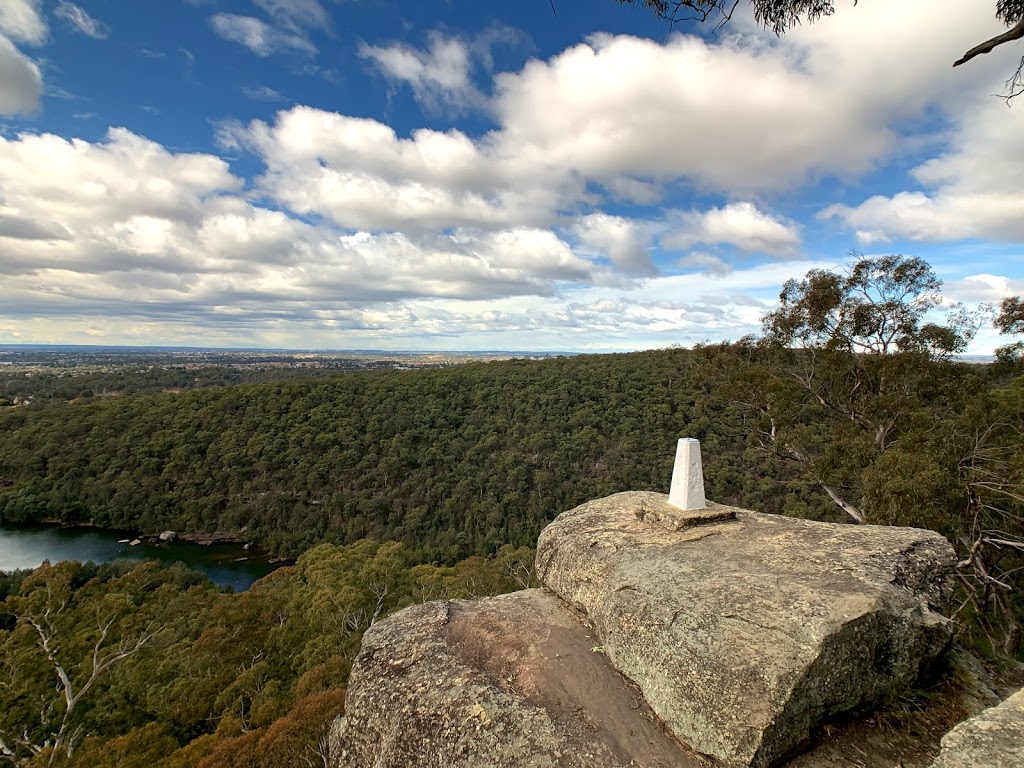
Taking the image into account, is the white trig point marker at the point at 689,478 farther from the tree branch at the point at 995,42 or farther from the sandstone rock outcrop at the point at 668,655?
the tree branch at the point at 995,42

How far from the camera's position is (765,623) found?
5.20 meters

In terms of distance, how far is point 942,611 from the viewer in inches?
241

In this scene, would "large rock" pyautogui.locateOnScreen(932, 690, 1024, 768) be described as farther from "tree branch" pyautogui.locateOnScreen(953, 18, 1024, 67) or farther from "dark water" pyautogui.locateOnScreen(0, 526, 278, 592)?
"dark water" pyautogui.locateOnScreen(0, 526, 278, 592)

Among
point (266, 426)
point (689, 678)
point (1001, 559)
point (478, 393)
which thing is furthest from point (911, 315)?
→ point (266, 426)

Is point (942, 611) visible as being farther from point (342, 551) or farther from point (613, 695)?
point (342, 551)

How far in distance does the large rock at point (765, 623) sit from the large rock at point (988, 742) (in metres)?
1.29

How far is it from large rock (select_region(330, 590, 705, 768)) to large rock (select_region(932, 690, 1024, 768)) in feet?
8.22

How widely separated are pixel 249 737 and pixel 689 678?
9.86 metres

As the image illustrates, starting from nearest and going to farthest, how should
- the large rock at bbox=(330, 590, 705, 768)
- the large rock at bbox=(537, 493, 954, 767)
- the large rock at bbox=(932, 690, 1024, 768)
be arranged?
the large rock at bbox=(932, 690, 1024, 768) → the large rock at bbox=(537, 493, 954, 767) → the large rock at bbox=(330, 590, 705, 768)

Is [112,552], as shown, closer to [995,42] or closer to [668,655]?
[668,655]

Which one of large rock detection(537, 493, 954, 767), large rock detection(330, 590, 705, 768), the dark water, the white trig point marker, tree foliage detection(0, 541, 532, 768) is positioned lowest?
the dark water

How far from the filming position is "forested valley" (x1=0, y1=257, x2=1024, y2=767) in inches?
422

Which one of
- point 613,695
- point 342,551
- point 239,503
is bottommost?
point 239,503

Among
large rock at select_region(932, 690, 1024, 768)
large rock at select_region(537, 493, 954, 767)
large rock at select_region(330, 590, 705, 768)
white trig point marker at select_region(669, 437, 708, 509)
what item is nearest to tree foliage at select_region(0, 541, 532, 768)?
large rock at select_region(330, 590, 705, 768)
